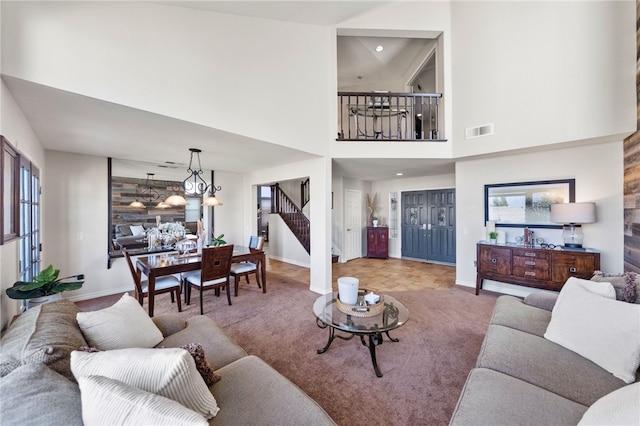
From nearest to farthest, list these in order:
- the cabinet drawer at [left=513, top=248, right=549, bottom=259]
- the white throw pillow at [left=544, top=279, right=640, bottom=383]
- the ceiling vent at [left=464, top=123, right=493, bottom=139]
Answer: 1. the white throw pillow at [left=544, top=279, right=640, bottom=383]
2. the cabinet drawer at [left=513, top=248, right=549, bottom=259]
3. the ceiling vent at [left=464, top=123, right=493, bottom=139]

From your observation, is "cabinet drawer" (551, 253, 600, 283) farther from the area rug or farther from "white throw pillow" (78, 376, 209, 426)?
"white throw pillow" (78, 376, 209, 426)

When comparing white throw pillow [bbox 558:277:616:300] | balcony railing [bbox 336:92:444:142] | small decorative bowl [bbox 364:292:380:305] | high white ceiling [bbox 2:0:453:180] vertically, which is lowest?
small decorative bowl [bbox 364:292:380:305]

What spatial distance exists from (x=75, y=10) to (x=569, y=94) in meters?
5.36

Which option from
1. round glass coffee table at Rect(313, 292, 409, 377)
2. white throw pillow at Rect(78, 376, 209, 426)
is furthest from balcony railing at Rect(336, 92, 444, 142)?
white throw pillow at Rect(78, 376, 209, 426)

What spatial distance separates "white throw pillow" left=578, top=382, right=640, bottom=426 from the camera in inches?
32.2

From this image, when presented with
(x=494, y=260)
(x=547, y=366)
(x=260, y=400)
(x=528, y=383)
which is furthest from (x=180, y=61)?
(x=494, y=260)

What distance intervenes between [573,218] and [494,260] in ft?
3.62

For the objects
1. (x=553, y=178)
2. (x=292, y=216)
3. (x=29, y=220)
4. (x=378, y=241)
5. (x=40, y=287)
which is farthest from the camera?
(x=378, y=241)

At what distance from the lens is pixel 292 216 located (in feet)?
22.4

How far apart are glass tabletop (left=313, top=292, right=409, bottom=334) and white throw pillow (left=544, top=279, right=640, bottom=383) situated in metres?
1.05

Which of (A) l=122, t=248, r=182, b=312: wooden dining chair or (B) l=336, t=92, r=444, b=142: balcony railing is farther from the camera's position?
(B) l=336, t=92, r=444, b=142: balcony railing

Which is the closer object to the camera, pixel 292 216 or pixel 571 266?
pixel 571 266

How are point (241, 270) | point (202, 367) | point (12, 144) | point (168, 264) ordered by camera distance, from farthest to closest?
point (241, 270) → point (168, 264) → point (12, 144) → point (202, 367)

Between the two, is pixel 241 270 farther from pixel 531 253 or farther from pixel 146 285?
pixel 531 253
